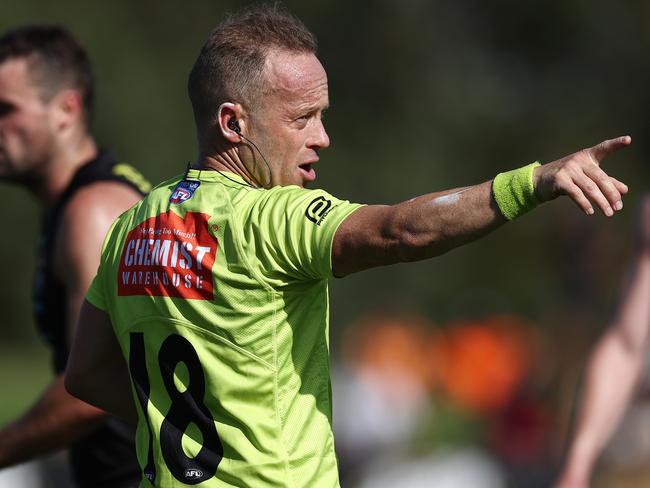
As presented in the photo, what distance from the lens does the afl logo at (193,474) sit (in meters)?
3.38

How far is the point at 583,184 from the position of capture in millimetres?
2883

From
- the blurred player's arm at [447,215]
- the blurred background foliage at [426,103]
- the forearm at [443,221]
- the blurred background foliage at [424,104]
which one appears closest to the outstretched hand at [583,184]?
the blurred player's arm at [447,215]

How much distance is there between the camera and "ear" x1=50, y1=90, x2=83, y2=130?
4977 millimetres

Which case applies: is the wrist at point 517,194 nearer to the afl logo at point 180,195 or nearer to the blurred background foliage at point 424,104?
the afl logo at point 180,195

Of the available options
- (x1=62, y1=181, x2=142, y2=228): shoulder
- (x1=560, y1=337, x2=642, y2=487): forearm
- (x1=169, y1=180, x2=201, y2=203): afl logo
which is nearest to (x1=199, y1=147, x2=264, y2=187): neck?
(x1=169, y1=180, x2=201, y2=203): afl logo

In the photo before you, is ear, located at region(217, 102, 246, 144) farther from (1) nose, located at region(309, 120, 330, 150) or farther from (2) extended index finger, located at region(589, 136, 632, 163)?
(2) extended index finger, located at region(589, 136, 632, 163)

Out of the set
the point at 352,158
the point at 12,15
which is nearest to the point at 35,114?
the point at 12,15

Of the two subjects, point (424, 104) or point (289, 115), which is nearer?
point (289, 115)

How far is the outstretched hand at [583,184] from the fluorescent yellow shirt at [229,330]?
1.69ft

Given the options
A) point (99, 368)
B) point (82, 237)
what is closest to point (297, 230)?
point (99, 368)

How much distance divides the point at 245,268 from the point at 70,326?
1.57 m

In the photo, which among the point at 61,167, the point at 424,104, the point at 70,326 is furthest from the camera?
the point at 424,104

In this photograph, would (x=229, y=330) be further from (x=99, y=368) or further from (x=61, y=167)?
(x=61, y=167)

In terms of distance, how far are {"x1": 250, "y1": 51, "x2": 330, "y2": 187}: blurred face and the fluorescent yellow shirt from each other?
0.46 ft
